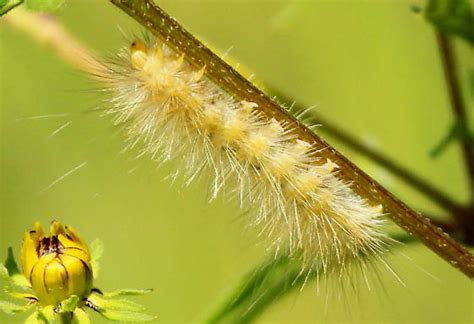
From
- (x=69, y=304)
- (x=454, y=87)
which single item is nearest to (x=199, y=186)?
(x=454, y=87)

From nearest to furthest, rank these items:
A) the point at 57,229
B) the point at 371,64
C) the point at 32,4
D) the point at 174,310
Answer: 1. the point at 32,4
2. the point at 57,229
3. the point at 174,310
4. the point at 371,64

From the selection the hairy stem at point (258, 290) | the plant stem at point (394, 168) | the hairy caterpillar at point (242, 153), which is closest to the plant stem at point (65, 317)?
the hairy caterpillar at point (242, 153)

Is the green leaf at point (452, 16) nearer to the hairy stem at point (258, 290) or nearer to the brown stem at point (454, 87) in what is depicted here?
the brown stem at point (454, 87)

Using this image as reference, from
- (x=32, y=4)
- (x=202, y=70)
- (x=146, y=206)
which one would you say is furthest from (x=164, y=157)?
(x=146, y=206)

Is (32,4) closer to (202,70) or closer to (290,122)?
(202,70)

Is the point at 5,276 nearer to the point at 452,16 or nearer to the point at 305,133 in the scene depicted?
the point at 305,133

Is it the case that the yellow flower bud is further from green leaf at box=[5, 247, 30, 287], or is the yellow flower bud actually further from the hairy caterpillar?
the hairy caterpillar
